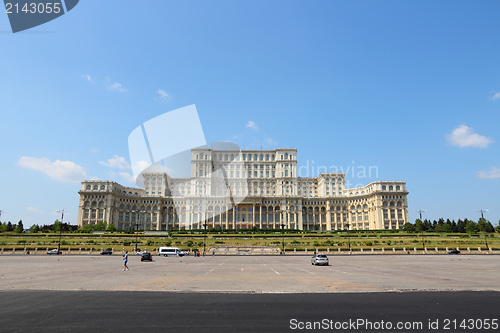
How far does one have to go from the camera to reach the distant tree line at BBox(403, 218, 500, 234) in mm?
108500

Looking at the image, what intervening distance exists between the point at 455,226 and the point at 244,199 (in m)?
84.8

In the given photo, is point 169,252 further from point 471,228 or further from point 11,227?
point 471,228

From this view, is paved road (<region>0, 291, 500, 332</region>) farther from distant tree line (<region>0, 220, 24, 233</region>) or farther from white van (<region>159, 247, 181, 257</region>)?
distant tree line (<region>0, 220, 24, 233</region>)

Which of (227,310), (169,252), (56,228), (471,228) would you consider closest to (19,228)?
(56,228)

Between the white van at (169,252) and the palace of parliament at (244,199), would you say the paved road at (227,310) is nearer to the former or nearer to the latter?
the white van at (169,252)

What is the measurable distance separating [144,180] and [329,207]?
3564 inches

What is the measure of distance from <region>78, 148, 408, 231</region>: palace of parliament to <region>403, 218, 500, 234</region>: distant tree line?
12.6m

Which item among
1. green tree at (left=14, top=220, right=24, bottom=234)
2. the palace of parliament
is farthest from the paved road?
the palace of parliament

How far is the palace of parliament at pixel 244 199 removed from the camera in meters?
132

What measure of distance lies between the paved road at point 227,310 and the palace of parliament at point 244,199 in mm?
121079

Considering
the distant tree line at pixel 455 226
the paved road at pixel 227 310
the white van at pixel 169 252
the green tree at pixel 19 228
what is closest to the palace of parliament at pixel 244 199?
the distant tree line at pixel 455 226

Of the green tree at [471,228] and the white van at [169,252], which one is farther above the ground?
the green tree at [471,228]

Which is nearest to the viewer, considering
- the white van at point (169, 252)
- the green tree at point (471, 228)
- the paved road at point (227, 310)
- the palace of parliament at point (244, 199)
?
the paved road at point (227, 310)

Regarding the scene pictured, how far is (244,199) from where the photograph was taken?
5389 inches
